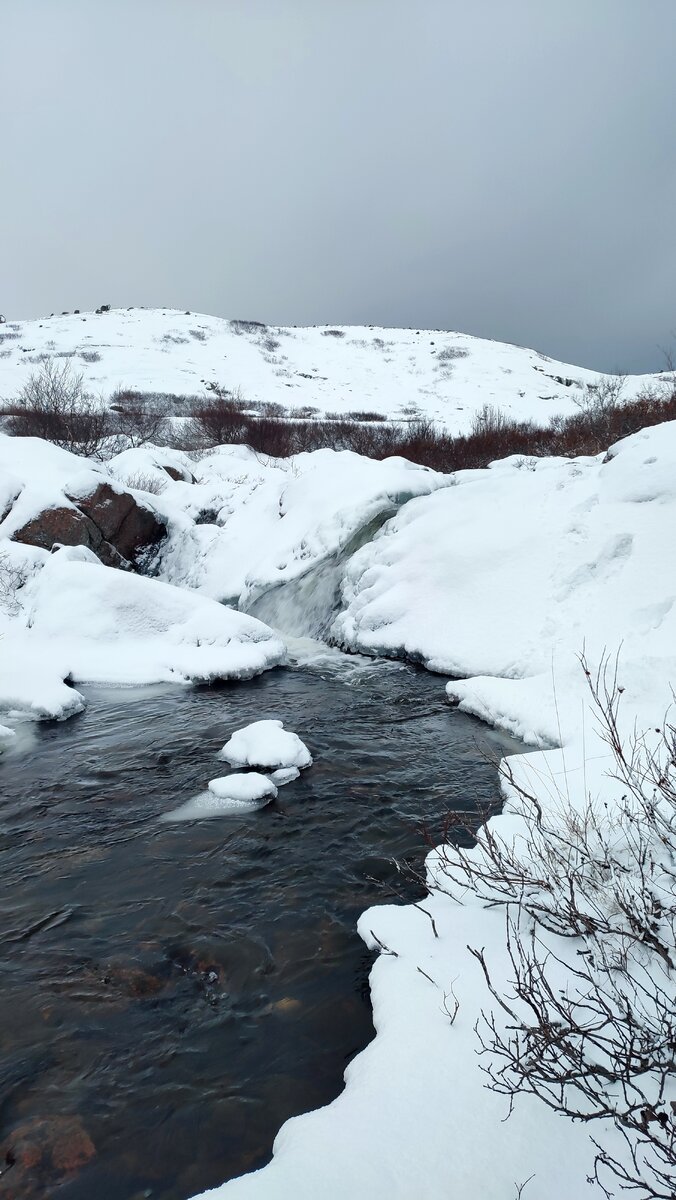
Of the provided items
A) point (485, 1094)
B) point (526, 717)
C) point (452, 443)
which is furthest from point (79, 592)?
point (452, 443)

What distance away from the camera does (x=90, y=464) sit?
15383 millimetres

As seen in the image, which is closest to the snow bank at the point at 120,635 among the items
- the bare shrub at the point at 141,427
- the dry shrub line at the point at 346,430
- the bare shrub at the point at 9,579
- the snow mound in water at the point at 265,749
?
the bare shrub at the point at 9,579

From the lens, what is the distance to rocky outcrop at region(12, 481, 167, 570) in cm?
1257

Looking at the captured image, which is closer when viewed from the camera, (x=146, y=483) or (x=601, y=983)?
(x=601, y=983)

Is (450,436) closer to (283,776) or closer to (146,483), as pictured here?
(146,483)

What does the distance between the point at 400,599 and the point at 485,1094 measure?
8.11 m

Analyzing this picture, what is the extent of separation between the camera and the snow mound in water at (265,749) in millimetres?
5906

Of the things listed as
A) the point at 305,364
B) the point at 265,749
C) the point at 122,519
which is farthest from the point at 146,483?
the point at 305,364

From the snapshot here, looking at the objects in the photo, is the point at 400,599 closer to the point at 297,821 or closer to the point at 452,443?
the point at 297,821

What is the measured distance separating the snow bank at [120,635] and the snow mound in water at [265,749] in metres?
2.94

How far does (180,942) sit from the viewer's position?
3.65 meters

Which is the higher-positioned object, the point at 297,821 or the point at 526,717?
the point at 526,717

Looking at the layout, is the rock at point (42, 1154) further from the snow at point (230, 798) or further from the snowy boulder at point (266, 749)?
the snowy boulder at point (266, 749)

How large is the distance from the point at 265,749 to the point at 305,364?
58725 millimetres
